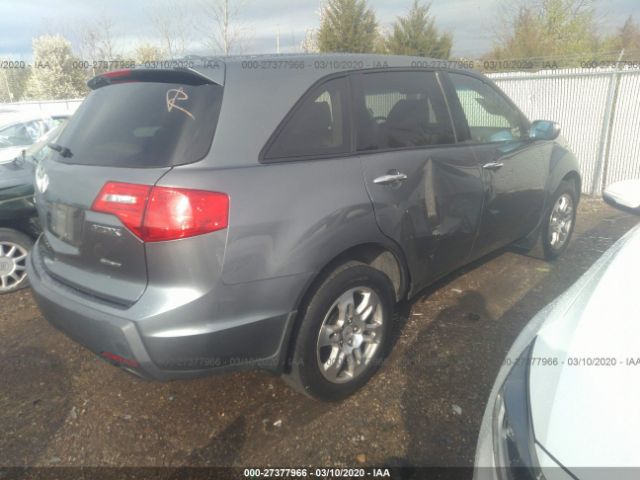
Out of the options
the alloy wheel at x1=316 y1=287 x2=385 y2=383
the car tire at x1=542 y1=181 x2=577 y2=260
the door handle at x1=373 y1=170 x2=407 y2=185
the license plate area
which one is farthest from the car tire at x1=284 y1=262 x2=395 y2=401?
the car tire at x1=542 y1=181 x2=577 y2=260

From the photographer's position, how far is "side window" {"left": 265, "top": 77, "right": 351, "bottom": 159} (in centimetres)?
218

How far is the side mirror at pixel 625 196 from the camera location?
257cm

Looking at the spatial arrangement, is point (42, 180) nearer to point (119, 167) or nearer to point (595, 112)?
point (119, 167)

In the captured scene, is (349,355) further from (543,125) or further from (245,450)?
(543,125)

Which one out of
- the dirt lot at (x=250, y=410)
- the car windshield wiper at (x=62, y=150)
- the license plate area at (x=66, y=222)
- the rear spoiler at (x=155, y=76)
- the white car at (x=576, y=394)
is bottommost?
the dirt lot at (x=250, y=410)

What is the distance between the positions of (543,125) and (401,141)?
1.79m

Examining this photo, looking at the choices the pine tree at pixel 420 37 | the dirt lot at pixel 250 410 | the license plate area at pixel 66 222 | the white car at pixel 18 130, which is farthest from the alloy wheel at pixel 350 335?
the pine tree at pixel 420 37

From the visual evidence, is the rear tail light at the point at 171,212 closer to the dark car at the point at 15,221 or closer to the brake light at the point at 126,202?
the brake light at the point at 126,202

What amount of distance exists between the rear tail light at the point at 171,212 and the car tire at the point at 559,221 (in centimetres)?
342

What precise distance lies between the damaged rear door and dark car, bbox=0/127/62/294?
299 centimetres

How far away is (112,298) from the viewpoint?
2006mm

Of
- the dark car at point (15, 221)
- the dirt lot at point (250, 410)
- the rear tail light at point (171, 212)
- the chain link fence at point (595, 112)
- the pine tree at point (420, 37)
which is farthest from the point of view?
the pine tree at point (420, 37)

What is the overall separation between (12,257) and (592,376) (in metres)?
4.59

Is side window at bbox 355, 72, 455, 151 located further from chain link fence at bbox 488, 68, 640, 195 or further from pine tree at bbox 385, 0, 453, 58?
pine tree at bbox 385, 0, 453, 58
